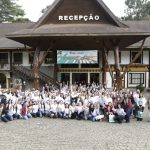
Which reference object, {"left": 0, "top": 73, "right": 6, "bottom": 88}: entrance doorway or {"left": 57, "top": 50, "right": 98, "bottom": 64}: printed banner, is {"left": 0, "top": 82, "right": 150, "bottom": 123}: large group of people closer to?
{"left": 57, "top": 50, "right": 98, "bottom": 64}: printed banner

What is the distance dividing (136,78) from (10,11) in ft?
122

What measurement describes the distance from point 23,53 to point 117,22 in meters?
17.1

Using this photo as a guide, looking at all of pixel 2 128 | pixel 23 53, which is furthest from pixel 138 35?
pixel 23 53

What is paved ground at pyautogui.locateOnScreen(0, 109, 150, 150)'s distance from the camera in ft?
48.4

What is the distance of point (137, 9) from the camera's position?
93.3m

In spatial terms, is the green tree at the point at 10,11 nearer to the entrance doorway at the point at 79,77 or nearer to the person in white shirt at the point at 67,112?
the entrance doorway at the point at 79,77

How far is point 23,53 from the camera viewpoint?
4556 centimetres

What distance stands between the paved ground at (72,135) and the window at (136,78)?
23362 mm

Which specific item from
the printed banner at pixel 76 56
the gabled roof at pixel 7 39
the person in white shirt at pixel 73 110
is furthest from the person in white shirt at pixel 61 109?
the gabled roof at pixel 7 39

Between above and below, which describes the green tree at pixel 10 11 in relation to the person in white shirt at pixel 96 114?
above

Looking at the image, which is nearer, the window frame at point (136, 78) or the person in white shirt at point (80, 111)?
the person in white shirt at point (80, 111)

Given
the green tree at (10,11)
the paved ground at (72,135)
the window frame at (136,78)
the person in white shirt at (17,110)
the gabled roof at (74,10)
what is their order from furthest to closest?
the green tree at (10,11)
the window frame at (136,78)
the gabled roof at (74,10)
the person in white shirt at (17,110)
the paved ground at (72,135)

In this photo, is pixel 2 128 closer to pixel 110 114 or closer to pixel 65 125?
pixel 65 125

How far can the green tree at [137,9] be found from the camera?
89375 millimetres
